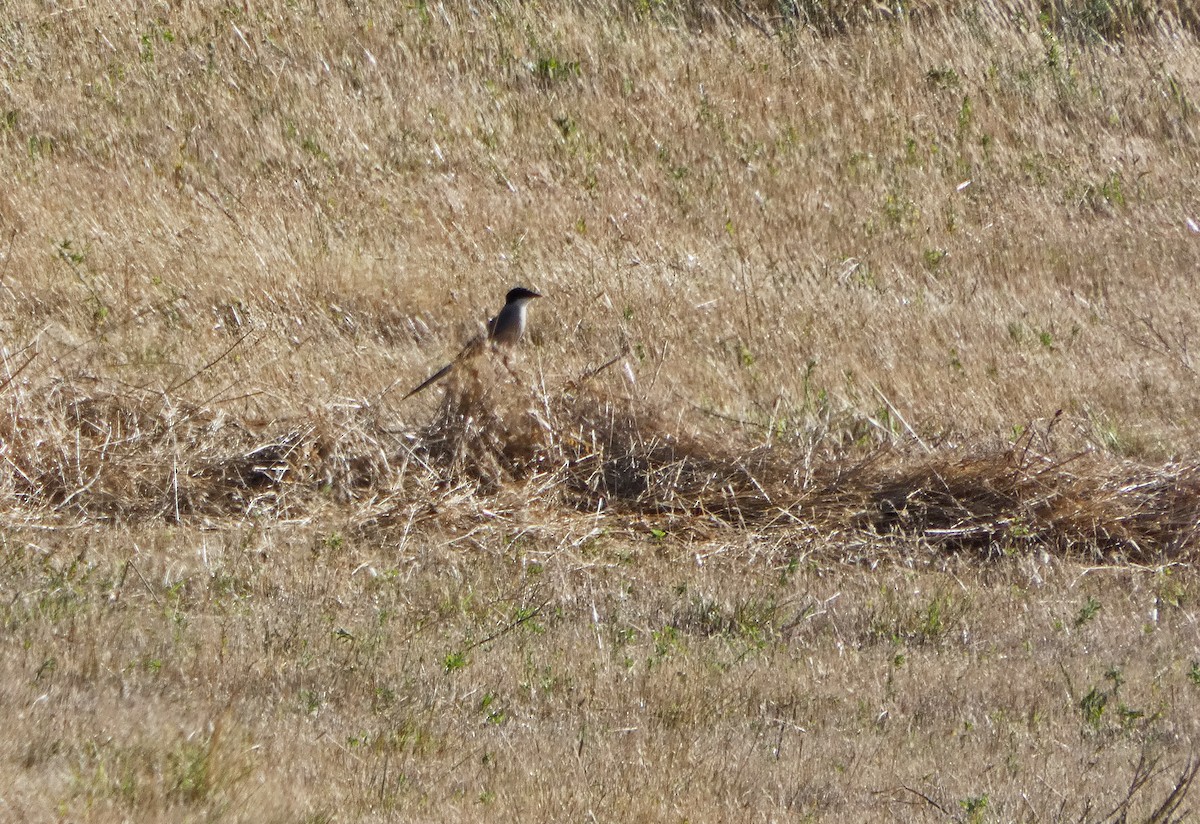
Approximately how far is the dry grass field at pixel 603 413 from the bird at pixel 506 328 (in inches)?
6.9

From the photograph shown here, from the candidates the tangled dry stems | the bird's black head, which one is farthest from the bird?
the tangled dry stems

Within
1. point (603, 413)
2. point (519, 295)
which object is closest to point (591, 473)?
point (603, 413)

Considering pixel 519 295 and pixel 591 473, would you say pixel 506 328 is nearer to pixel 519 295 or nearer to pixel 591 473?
pixel 519 295

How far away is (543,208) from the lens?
49.6ft

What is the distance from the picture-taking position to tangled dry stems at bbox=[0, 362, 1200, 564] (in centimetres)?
990

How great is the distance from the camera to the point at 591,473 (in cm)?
1050

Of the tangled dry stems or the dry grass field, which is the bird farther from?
the tangled dry stems

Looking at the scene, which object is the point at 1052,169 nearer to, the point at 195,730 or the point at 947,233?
the point at 947,233

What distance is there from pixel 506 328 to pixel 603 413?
67.0 inches

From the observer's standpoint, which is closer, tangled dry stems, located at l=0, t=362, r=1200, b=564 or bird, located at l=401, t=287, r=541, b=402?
tangled dry stems, located at l=0, t=362, r=1200, b=564

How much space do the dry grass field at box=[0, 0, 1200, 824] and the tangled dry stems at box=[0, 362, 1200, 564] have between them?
0.03 meters

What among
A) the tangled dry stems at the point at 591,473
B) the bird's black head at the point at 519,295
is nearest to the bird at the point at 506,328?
the bird's black head at the point at 519,295

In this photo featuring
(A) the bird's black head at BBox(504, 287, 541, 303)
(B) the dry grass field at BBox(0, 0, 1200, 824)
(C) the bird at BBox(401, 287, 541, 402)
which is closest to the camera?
(B) the dry grass field at BBox(0, 0, 1200, 824)

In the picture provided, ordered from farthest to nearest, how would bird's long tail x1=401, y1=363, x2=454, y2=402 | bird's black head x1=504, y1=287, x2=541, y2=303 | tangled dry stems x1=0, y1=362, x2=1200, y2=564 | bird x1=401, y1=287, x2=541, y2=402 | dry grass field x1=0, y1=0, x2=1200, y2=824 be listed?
bird's black head x1=504, y1=287, x2=541, y2=303, bird x1=401, y1=287, x2=541, y2=402, bird's long tail x1=401, y1=363, x2=454, y2=402, tangled dry stems x1=0, y1=362, x2=1200, y2=564, dry grass field x1=0, y1=0, x2=1200, y2=824
